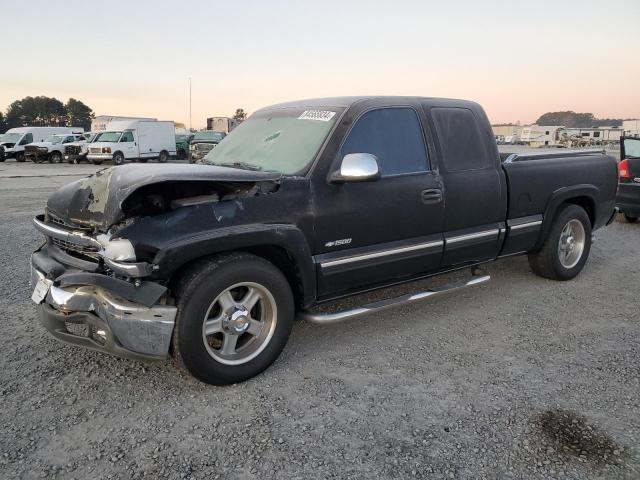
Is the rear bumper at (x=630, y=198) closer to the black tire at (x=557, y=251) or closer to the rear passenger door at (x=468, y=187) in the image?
the black tire at (x=557, y=251)

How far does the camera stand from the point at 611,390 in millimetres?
3129

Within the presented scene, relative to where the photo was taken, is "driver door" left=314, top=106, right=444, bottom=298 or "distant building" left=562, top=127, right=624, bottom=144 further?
"distant building" left=562, top=127, right=624, bottom=144

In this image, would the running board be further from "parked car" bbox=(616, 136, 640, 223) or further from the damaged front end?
"parked car" bbox=(616, 136, 640, 223)

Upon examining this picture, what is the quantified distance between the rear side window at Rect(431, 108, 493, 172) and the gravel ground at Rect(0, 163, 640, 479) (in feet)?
4.33

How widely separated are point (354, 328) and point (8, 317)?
286 cm

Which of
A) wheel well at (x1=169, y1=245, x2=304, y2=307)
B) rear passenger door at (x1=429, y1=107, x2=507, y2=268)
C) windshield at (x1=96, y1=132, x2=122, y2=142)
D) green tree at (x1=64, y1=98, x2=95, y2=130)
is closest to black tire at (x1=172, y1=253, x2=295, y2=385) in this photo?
wheel well at (x1=169, y1=245, x2=304, y2=307)

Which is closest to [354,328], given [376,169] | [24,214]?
[376,169]

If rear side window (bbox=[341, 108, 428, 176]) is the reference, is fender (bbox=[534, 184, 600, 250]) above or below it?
below

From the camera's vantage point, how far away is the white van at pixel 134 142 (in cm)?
2605

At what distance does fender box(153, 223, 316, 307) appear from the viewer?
281cm

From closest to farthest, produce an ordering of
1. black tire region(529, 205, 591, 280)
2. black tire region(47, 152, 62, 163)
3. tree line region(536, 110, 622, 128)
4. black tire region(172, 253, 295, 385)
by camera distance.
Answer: black tire region(172, 253, 295, 385) < black tire region(529, 205, 591, 280) < black tire region(47, 152, 62, 163) < tree line region(536, 110, 622, 128)

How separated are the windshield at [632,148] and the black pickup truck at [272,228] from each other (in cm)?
524

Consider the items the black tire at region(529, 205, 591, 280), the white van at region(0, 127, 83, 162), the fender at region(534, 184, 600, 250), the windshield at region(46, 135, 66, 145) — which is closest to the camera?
the fender at region(534, 184, 600, 250)

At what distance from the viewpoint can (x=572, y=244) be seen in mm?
5531
